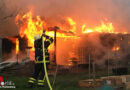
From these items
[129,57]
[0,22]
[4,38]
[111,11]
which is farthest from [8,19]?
[129,57]

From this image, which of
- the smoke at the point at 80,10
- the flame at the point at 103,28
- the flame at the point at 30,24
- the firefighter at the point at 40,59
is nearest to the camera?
the firefighter at the point at 40,59

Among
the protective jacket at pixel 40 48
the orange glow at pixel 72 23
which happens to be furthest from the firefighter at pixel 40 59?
the orange glow at pixel 72 23

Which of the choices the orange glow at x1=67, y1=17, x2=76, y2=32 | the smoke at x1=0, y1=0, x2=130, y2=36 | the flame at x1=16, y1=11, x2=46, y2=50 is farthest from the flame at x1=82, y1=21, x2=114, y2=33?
the flame at x1=16, y1=11, x2=46, y2=50

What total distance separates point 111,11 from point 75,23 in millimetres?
1834

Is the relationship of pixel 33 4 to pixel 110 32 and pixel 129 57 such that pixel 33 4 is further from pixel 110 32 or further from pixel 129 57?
pixel 129 57

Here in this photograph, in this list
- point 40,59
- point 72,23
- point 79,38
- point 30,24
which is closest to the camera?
point 40,59

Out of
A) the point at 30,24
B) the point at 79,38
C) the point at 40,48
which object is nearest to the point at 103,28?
the point at 79,38

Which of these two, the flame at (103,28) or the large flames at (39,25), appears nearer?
the large flames at (39,25)

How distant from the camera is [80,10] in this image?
34.5 feet

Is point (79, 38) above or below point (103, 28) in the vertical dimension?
below

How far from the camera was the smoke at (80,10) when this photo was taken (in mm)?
10102

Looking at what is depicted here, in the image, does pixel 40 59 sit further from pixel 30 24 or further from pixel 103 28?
pixel 103 28

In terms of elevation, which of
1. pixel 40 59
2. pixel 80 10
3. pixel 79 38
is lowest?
pixel 40 59

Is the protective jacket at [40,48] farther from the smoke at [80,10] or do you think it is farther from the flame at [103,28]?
the flame at [103,28]
